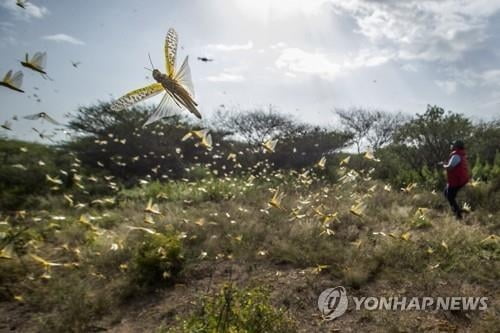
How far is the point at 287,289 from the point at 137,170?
12556mm

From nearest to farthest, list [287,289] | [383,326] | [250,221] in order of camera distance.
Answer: [383,326]
[287,289]
[250,221]

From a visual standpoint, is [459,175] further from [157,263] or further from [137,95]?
[137,95]

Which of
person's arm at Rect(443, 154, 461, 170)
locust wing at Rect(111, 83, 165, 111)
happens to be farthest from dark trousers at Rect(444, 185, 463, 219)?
locust wing at Rect(111, 83, 165, 111)

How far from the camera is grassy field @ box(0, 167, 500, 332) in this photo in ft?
11.7

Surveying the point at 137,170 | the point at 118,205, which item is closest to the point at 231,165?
the point at 137,170

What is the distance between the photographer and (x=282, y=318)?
3.01 metres

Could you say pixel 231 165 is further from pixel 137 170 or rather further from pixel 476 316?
pixel 476 316

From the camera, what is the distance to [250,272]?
512 centimetres
